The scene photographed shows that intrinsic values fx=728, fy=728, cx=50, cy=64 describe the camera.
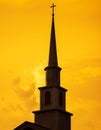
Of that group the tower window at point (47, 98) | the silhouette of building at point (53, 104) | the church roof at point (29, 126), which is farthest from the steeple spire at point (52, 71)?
the church roof at point (29, 126)

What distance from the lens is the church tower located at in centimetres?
7919

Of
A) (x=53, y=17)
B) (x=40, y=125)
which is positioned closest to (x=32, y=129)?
(x=40, y=125)

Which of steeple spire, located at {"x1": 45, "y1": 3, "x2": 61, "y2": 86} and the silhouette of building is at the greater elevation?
steeple spire, located at {"x1": 45, "y1": 3, "x2": 61, "y2": 86}

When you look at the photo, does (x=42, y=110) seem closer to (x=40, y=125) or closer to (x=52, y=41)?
(x=40, y=125)

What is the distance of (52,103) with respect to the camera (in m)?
79.8

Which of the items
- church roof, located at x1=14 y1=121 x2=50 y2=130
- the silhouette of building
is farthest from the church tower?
church roof, located at x1=14 y1=121 x2=50 y2=130

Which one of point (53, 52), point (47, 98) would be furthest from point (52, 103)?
point (53, 52)

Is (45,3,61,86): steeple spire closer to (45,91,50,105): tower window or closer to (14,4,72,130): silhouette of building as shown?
(14,4,72,130): silhouette of building

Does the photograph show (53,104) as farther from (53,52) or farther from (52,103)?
(53,52)

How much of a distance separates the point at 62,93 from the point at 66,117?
270 cm

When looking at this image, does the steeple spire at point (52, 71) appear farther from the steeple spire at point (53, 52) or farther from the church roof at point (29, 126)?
the church roof at point (29, 126)

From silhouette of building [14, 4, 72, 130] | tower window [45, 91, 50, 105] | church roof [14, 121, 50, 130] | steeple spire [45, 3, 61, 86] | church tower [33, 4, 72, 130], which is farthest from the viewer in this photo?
tower window [45, 91, 50, 105]

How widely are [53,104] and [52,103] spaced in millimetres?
195

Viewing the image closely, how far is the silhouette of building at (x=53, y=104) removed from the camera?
259ft
